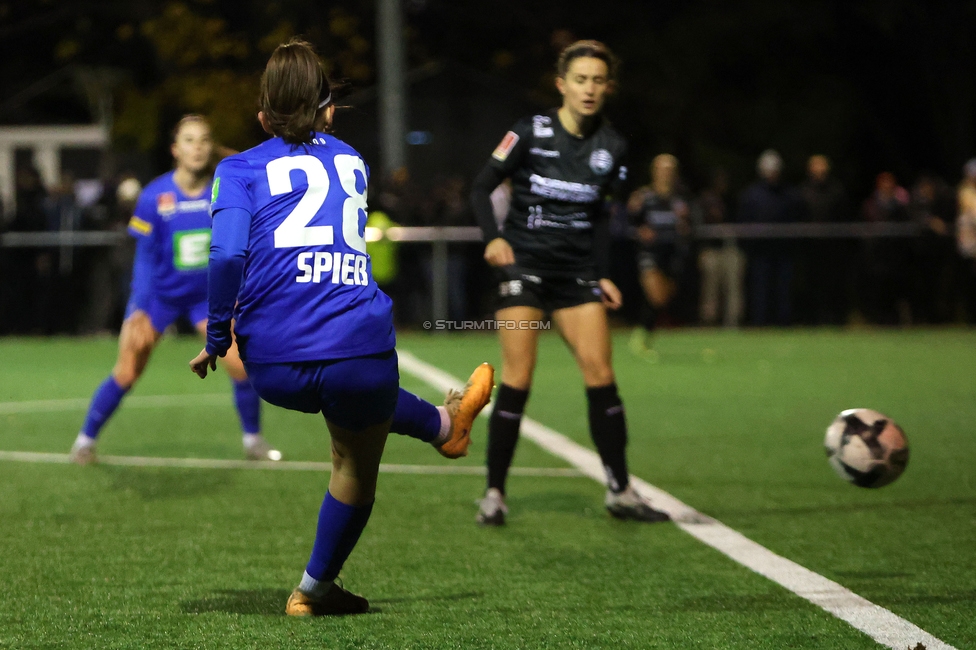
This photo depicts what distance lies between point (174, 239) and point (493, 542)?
11.1 ft

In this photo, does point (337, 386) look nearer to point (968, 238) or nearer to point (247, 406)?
point (247, 406)

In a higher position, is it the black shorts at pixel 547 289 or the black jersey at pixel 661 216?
the black jersey at pixel 661 216

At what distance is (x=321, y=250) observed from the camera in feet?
15.2

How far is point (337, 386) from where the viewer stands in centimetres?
460

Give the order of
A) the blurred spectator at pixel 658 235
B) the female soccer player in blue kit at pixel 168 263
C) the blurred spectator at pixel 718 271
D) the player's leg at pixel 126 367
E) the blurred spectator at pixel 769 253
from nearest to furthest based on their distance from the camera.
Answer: the female soccer player in blue kit at pixel 168 263
the player's leg at pixel 126 367
the blurred spectator at pixel 658 235
the blurred spectator at pixel 769 253
the blurred spectator at pixel 718 271

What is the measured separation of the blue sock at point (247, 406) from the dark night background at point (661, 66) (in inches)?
778

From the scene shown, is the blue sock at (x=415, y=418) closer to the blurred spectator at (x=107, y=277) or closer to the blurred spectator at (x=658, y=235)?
the blurred spectator at (x=658, y=235)

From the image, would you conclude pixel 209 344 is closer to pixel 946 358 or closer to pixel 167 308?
Answer: pixel 167 308

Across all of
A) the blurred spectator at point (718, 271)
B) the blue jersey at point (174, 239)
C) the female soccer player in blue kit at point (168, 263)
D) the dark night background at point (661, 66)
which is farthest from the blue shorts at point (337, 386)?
the dark night background at point (661, 66)

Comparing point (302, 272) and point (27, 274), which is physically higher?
point (302, 272)

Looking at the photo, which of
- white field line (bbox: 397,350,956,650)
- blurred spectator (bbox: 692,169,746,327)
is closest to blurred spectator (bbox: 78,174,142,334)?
blurred spectator (bbox: 692,169,746,327)

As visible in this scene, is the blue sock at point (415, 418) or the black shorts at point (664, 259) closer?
the blue sock at point (415, 418)

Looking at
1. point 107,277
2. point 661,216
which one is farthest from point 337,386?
point 107,277

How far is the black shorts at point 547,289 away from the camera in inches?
272
